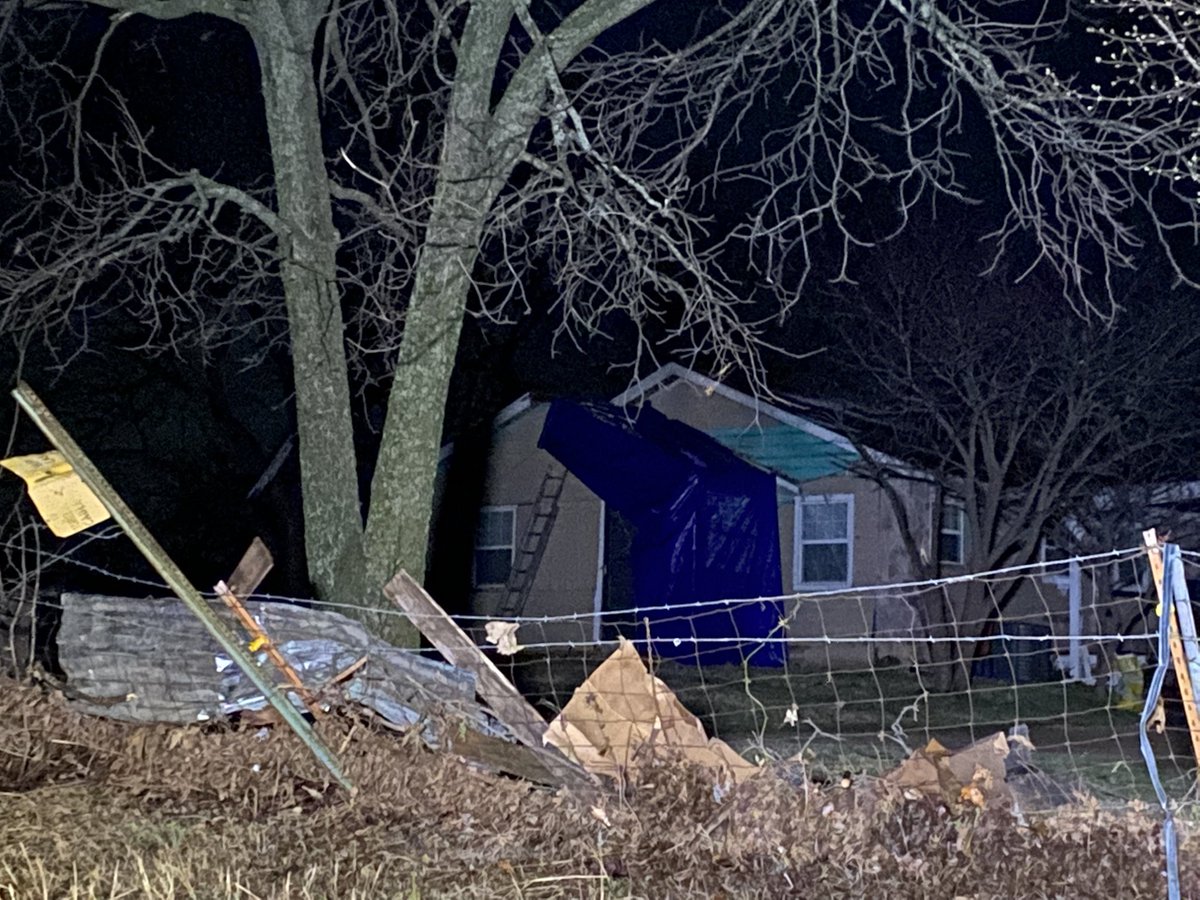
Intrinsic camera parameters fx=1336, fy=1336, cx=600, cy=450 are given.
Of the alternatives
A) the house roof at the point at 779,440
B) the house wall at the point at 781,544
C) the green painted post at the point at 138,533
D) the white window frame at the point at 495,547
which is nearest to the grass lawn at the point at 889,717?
the house wall at the point at 781,544

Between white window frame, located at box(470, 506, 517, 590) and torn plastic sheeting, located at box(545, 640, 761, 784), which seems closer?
torn plastic sheeting, located at box(545, 640, 761, 784)

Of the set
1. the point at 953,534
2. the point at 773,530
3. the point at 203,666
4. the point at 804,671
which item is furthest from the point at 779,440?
the point at 203,666

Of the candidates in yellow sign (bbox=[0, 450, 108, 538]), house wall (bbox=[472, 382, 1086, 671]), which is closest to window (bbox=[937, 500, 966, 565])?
house wall (bbox=[472, 382, 1086, 671])

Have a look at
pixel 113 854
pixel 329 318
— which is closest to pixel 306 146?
pixel 329 318

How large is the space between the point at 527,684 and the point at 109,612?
27.2 ft

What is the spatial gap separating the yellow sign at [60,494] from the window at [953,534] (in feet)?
50.2

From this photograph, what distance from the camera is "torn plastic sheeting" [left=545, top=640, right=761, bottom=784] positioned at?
6.07m

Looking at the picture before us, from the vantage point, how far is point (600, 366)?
22.6m

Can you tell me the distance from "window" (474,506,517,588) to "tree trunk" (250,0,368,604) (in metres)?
12.3

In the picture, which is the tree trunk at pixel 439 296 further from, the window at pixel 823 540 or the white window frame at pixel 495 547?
the white window frame at pixel 495 547

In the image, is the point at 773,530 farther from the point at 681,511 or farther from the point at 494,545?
the point at 494,545

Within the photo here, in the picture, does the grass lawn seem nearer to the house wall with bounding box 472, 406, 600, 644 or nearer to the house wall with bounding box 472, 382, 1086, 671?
the house wall with bounding box 472, 382, 1086, 671

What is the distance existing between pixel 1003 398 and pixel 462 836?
12.1 m

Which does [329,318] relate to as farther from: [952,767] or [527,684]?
[527,684]
